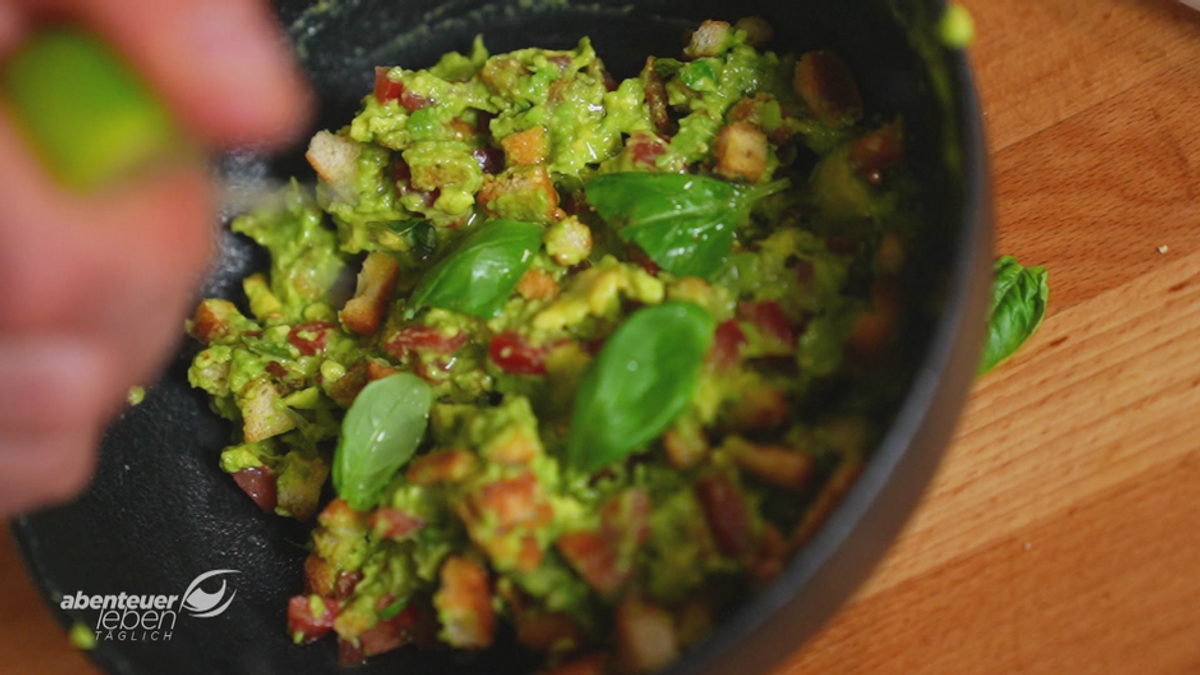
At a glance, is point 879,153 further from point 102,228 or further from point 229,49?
point 102,228

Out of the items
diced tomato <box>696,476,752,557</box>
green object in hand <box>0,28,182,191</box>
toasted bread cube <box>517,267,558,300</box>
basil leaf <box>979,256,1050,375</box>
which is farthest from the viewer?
basil leaf <box>979,256,1050,375</box>

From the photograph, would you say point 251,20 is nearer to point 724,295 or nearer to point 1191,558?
point 724,295

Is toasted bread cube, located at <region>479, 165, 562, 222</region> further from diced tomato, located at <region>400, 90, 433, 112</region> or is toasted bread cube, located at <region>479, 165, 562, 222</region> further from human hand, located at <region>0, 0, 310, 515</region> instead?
human hand, located at <region>0, 0, 310, 515</region>

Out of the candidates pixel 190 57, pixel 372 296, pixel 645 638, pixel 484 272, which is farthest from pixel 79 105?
pixel 645 638

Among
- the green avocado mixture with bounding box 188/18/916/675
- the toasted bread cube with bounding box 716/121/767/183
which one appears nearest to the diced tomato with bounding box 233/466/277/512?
the green avocado mixture with bounding box 188/18/916/675

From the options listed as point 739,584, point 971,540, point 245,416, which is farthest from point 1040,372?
point 245,416

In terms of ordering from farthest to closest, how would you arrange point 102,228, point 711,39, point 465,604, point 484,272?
point 711,39
point 484,272
point 465,604
point 102,228

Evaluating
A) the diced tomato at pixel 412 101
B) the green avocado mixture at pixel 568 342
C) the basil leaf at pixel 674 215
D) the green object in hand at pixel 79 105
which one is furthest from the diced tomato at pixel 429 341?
the green object in hand at pixel 79 105

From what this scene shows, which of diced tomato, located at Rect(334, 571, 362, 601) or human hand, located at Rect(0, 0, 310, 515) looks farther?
diced tomato, located at Rect(334, 571, 362, 601)
